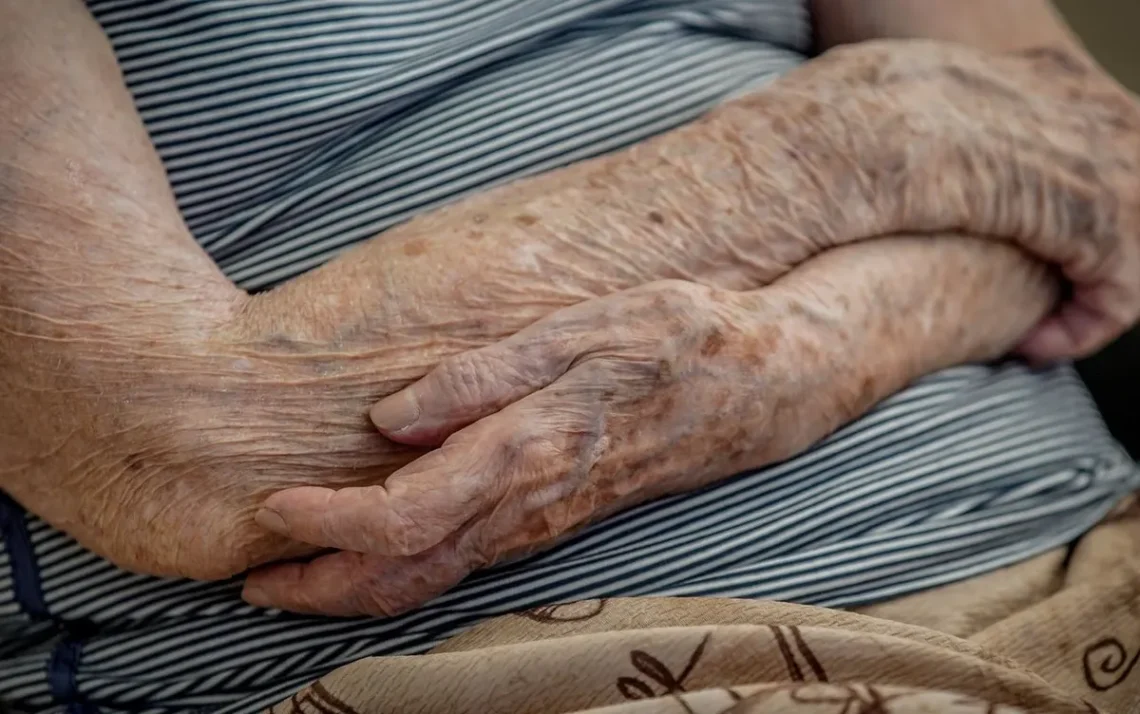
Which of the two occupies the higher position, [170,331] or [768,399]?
[170,331]

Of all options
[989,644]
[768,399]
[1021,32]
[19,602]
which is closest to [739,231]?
[768,399]

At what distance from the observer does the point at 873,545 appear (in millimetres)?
861

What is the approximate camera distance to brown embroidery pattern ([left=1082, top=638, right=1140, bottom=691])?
82 centimetres

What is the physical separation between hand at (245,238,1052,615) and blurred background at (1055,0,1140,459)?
528 mm

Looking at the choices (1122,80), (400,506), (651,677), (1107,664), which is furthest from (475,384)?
(1122,80)

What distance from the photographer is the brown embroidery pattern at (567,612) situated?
0.75 meters

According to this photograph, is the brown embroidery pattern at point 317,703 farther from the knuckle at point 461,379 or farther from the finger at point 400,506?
the knuckle at point 461,379

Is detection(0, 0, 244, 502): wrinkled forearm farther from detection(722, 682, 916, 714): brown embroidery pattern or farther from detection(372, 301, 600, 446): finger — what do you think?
detection(722, 682, 916, 714): brown embroidery pattern

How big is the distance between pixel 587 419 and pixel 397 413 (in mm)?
154

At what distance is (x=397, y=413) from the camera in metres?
0.75

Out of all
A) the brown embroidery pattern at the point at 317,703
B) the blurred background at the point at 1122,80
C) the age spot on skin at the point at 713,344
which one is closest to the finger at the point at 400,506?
the brown embroidery pattern at the point at 317,703

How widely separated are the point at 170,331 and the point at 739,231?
20.0 inches

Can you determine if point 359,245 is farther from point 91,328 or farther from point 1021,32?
point 1021,32

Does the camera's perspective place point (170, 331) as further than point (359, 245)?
No
